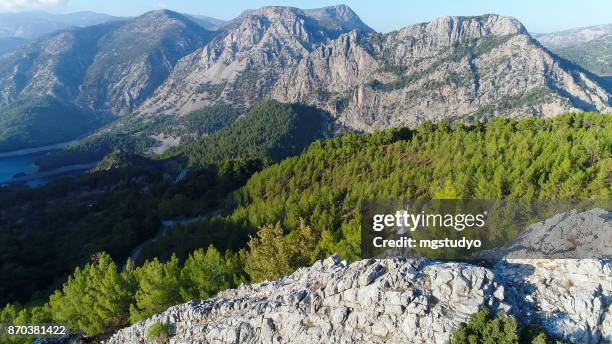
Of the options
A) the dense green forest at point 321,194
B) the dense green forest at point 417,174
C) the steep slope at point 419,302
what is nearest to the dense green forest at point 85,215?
the dense green forest at point 321,194

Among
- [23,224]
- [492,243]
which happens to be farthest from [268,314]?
[23,224]

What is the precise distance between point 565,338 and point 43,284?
315ft

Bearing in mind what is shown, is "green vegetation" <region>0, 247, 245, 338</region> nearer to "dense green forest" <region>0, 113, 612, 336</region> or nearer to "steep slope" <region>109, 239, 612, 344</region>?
"dense green forest" <region>0, 113, 612, 336</region>

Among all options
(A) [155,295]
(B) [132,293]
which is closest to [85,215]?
(B) [132,293]

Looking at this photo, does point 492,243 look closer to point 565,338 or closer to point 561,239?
point 561,239

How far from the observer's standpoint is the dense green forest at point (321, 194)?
50.0 meters

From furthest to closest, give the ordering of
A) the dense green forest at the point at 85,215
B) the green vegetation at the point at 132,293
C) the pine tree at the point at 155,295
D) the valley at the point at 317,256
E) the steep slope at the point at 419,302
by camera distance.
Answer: the dense green forest at the point at 85,215 < the green vegetation at the point at 132,293 < the pine tree at the point at 155,295 < the valley at the point at 317,256 < the steep slope at the point at 419,302

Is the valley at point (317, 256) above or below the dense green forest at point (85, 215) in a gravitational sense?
above

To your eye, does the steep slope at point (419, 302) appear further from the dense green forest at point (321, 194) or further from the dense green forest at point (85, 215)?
the dense green forest at point (85, 215)

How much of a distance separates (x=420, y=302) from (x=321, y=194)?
62.2 m

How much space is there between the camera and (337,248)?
50219 mm

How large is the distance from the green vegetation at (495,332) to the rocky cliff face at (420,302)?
763 mm

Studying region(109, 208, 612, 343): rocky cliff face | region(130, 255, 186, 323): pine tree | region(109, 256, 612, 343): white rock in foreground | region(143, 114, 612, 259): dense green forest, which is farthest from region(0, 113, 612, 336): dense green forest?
region(109, 208, 612, 343): rocky cliff face

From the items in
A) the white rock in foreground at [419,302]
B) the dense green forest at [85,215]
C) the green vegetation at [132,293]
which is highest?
the white rock in foreground at [419,302]
